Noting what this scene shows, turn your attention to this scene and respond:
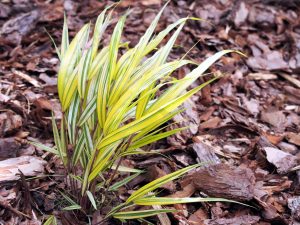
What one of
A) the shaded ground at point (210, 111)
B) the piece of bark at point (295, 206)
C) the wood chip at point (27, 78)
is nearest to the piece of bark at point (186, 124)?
the shaded ground at point (210, 111)

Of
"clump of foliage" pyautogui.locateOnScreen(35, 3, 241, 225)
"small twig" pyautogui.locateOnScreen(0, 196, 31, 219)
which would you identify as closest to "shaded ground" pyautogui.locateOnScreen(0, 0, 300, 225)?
"small twig" pyautogui.locateOnScreen(0, 196, 31, 219)

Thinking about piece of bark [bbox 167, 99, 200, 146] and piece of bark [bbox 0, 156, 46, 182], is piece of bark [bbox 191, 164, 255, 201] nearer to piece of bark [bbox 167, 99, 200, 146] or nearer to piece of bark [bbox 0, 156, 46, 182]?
piece of bark [bbox 167, 99, 200, 146]

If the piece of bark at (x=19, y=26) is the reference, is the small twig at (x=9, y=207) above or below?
below

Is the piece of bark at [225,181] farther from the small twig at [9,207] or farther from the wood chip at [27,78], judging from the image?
the wood chip at [27,78]

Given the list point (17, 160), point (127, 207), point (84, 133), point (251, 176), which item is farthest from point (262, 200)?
point (17, 160)

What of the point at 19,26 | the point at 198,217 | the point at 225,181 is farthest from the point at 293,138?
the point at 19,26
